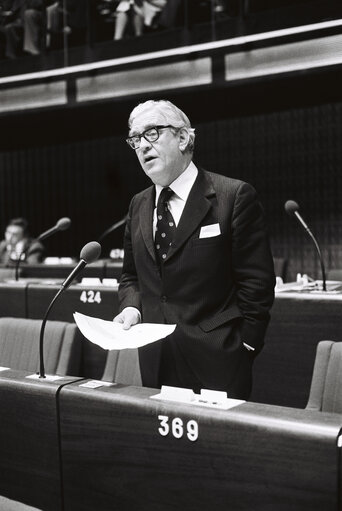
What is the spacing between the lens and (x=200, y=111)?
7844mm

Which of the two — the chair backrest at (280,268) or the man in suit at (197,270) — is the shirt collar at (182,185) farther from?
the chair backrest at (280,268)

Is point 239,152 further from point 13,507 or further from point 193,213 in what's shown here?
point 13,507

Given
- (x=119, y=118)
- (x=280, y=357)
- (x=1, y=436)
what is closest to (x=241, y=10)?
(x=119, y=118)

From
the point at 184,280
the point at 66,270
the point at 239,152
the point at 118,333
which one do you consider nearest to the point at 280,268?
the point at 66,270

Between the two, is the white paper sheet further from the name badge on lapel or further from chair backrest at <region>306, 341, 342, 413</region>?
chair backrest at <region>306, 341, 342, 413</region>

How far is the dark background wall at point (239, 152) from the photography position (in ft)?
24.4

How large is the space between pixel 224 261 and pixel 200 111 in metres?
6.10

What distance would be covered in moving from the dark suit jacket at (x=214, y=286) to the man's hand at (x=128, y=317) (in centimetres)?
5

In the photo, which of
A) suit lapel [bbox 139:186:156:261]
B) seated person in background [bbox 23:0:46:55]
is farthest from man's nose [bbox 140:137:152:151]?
seated person in background [bbox 23:0:46:55]

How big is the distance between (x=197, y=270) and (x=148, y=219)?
251 mm

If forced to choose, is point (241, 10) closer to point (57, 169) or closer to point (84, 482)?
point (57, 169)

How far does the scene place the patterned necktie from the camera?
6.69 feet

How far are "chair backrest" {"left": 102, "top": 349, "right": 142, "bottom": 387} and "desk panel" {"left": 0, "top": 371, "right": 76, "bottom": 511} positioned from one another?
99cm

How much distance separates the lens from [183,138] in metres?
2.02
